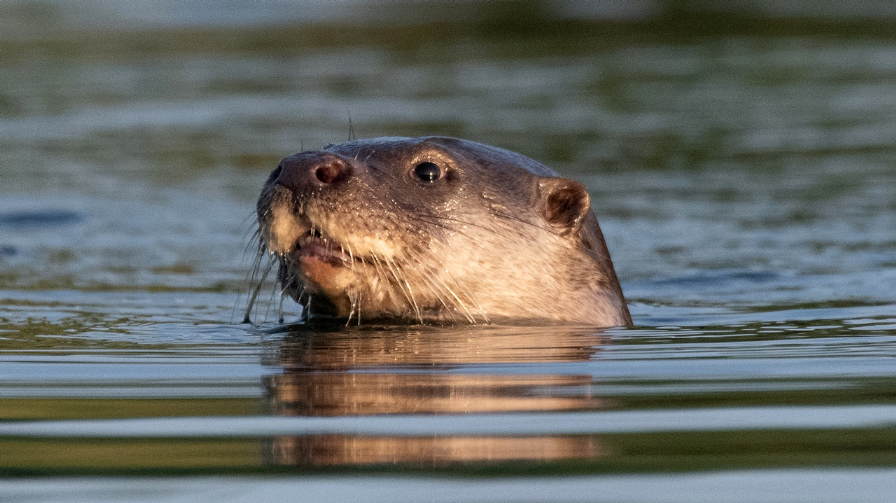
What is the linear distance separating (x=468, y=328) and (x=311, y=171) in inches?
32.2

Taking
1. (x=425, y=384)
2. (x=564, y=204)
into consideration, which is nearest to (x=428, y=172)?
(x=564, y=204)

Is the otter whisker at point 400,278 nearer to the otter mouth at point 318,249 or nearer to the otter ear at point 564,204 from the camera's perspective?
the otter mouth at point 318,249

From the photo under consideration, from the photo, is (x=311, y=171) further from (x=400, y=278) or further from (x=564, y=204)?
(x=564, y=204)

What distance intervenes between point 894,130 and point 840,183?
2610 millimetres

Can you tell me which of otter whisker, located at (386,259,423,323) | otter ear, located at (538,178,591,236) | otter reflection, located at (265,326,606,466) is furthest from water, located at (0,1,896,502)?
otter ear, located at (538,178,591,236)

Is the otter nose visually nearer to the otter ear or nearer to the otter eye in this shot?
the otter eye

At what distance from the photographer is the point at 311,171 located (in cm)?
520

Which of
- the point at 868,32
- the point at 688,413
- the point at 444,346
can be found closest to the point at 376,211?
the point at 444,346

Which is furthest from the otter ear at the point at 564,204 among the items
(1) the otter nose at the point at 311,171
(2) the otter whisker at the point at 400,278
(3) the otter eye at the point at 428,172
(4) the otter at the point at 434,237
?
(1) the otter nose at the point at 311,171

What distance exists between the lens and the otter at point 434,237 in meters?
5.23

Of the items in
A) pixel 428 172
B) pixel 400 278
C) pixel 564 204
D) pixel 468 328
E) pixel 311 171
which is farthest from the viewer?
pixel 564 204

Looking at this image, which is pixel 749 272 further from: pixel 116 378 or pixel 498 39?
pixel 498 39

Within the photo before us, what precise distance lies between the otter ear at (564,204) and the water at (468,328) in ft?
1.55

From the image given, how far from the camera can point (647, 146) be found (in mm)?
13125
